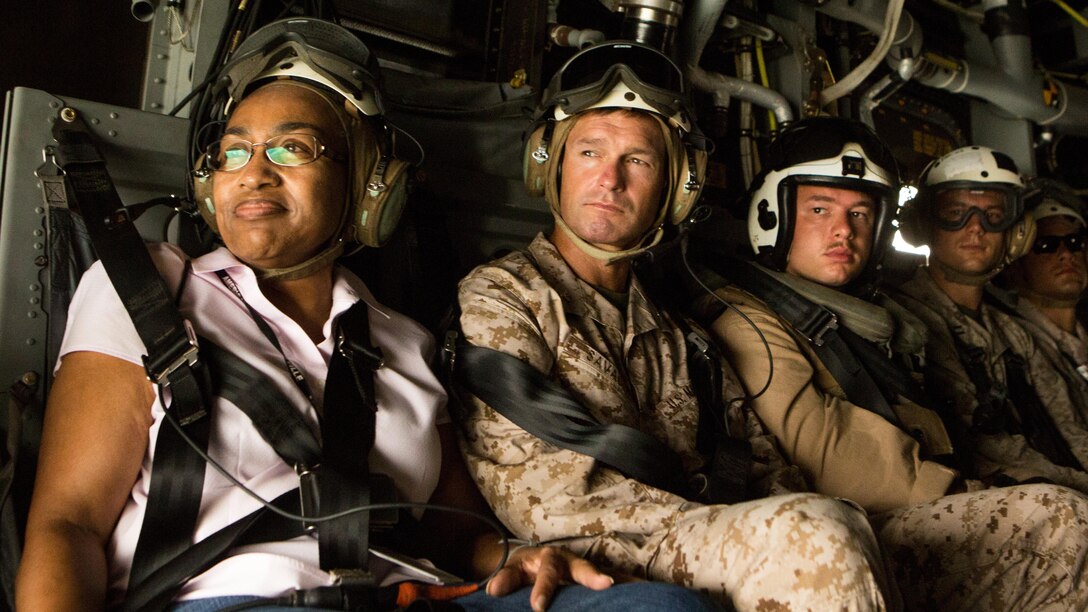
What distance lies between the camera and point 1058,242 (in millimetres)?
4176

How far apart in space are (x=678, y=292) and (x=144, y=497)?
6.66 feet

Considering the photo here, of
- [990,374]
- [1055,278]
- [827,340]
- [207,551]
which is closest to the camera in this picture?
[207,551]

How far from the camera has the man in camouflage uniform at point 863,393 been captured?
2.09 m

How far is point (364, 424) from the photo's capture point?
66.6 inches

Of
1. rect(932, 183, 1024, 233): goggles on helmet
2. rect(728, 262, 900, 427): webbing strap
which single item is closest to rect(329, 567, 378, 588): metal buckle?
rect(728, 262, 900, 427): webbing strap

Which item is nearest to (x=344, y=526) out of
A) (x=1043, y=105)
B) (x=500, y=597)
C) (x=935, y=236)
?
(x=500, y=597)

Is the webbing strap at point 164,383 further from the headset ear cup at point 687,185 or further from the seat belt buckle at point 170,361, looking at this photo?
the headset ear cup at point 687,185

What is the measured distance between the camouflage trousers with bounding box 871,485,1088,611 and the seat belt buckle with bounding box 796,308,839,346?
68 cm

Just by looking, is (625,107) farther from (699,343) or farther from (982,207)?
(982,207)

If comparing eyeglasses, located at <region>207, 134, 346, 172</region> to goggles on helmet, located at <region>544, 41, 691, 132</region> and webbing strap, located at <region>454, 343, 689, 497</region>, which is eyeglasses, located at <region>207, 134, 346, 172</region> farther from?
goggles on helmet, located at <region>544, 41, 691, 132</region>

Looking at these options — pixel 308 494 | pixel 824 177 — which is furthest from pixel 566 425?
pixel 824 177

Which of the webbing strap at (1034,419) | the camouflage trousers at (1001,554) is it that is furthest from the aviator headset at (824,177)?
the camouflage trousers at (1001,554)

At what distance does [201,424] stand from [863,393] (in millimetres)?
1915

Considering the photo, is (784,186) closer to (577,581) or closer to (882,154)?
(882,154)
